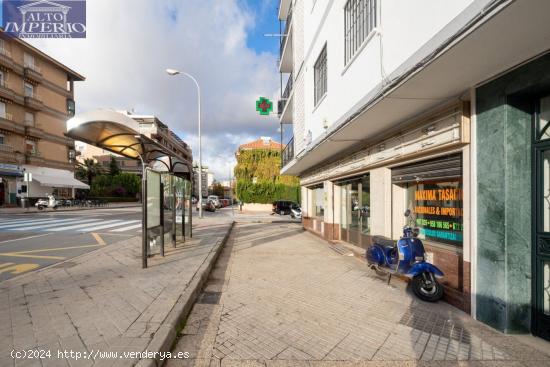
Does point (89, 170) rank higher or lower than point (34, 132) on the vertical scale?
lower

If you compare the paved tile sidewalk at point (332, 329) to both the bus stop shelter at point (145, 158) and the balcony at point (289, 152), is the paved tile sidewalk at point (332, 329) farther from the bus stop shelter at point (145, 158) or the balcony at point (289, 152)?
the balcony at point (289, 152)

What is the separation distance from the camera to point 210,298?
4.90 meters

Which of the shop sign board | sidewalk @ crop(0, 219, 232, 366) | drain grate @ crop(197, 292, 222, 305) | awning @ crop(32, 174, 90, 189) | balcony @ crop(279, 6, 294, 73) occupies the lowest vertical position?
drain grate @ crop(197, 292, 222, 305)

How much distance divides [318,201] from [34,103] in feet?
121

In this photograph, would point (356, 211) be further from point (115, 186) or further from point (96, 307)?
point (115, 186)

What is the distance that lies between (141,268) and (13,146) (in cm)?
3651

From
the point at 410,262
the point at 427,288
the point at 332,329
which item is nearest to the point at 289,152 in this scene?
the point at 410,262

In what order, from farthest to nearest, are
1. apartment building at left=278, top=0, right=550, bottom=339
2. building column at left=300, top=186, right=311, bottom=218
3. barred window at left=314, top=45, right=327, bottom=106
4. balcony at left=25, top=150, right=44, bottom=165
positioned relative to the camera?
balcony at left=25, top=150, right=44, bottom=165, building column at left=300, top=186, right=311, bottom=218, barred window at left=314, top=45, right=327, bottom=106, apartment building at left=278, top=0, right=550, bottom=339

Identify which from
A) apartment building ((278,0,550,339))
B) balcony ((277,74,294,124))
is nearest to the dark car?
balcony ((277,74,294,124))

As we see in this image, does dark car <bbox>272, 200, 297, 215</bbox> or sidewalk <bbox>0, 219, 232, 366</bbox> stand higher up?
sidewalk <bbox>0, 219, 232, 366</bbox>

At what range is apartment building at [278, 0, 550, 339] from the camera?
10.7 ft

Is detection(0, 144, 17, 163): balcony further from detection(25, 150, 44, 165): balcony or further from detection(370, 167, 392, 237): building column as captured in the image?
detection(370, 167, 392, 237): building column

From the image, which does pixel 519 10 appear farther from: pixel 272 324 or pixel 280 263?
pixel 280 263

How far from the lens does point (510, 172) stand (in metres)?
3.73
